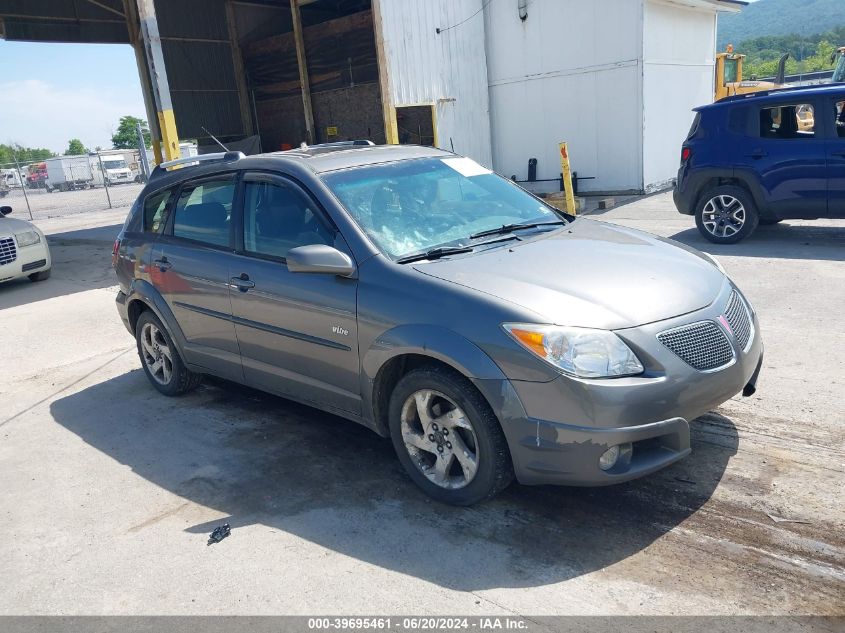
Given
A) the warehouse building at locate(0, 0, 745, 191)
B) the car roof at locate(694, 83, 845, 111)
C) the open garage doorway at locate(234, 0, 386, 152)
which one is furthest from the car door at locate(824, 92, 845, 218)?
the open garage doorway at locate(234, 0, 386, 152)

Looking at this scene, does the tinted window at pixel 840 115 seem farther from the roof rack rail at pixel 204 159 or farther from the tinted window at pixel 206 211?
the tinted window at pixel 206 211

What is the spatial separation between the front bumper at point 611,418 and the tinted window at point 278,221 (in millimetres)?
1603

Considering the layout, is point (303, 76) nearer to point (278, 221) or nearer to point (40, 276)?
point (40, 276)

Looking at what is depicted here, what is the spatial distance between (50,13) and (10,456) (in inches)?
597

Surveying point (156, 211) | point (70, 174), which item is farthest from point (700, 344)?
point (70, 174)

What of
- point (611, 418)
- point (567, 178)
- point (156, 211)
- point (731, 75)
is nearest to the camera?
point (611, 418)

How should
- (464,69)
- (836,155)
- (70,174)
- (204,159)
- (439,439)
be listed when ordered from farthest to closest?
1. (70,174)
2. (464,69)
3. (836,155)
4. (204,159)
5. (439,439)

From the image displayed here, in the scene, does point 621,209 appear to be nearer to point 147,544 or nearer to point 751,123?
point 751,123

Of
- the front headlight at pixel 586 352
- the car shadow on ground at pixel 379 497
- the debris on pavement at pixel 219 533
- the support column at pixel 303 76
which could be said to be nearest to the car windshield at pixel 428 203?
the front headlight at pixel 586 352

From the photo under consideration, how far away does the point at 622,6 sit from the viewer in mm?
14688

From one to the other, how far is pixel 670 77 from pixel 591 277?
14.1m

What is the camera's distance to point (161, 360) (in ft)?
19.2

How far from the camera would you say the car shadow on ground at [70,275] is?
34.9ft

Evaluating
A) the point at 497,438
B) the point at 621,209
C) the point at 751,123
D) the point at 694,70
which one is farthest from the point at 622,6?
the point at 497,438
